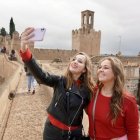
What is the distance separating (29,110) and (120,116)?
5.30 metres

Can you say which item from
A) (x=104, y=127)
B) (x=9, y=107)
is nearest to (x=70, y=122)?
(x=104, y=127)

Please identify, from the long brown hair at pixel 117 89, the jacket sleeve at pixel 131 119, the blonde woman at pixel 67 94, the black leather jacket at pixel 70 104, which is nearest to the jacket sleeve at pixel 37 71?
the blonde woman at pixel 67 94

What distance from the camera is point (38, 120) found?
6723 millimetres

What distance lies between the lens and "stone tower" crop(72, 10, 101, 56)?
150 ft

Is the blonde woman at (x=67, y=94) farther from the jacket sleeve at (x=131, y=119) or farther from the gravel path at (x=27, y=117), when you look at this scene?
the gravel path at (x=27, y=117)

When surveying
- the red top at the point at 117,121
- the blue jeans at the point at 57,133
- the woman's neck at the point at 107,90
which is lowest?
the blue jeans at the point at 57,133

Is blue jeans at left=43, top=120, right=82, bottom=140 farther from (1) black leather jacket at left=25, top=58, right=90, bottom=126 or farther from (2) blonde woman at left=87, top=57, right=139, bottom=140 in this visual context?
(2) blonde woman at left=87, top=57, right=139, bottom=140

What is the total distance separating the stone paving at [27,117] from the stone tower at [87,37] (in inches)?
1421

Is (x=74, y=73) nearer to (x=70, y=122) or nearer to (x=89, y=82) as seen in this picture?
Result: (x=89, y=82)

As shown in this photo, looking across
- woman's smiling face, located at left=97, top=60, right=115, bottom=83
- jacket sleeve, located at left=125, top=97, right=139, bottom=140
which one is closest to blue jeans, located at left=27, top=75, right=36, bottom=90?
woman's smiling face, located at left=97, top=60, right=115, bottom=83

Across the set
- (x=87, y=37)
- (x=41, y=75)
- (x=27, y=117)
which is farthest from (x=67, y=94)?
(x=87, y=37)

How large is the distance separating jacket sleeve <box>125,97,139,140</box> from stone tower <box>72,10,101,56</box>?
4288 cm

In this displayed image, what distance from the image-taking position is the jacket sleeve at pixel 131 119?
2.64 metres

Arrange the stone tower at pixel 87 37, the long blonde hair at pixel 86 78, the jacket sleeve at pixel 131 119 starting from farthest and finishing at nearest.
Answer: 1. the stone tower at pixel 87 37
2. the long blonde hair at pixel 86 78
3. the jacket sleeve at pixel 131 119
